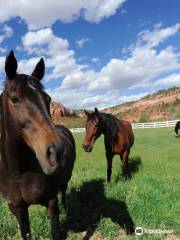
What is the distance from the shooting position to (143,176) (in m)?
9.25

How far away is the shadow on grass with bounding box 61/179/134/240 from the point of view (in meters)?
6.17

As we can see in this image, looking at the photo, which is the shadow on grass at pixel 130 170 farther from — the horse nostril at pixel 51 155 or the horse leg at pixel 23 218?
the horse nostril at pixel 51 155

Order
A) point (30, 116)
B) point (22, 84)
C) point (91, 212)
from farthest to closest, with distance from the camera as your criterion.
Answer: point (91, 212), point (22, 84), point (30, 116)

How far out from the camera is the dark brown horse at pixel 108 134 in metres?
9.18

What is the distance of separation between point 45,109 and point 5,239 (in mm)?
2875

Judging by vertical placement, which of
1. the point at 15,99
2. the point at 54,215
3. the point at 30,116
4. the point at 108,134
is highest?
the point at 15,99

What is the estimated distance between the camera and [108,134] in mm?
9789

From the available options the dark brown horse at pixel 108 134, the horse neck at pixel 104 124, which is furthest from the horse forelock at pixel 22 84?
the horse neck at pixel 104 124

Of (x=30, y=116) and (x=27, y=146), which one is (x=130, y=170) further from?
(x=30, y=116)

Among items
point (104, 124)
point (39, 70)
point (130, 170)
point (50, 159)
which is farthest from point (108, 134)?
point (50, 159)

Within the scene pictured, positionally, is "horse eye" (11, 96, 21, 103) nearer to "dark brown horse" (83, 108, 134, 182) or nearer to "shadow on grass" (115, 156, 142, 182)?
"dark brown horse" (83, 108, 134, 182)

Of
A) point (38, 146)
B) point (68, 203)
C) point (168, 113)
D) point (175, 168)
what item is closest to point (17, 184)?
point (38, 146)

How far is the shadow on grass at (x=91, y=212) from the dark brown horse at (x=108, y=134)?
144 centimetres

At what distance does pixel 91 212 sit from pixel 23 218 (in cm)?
221
